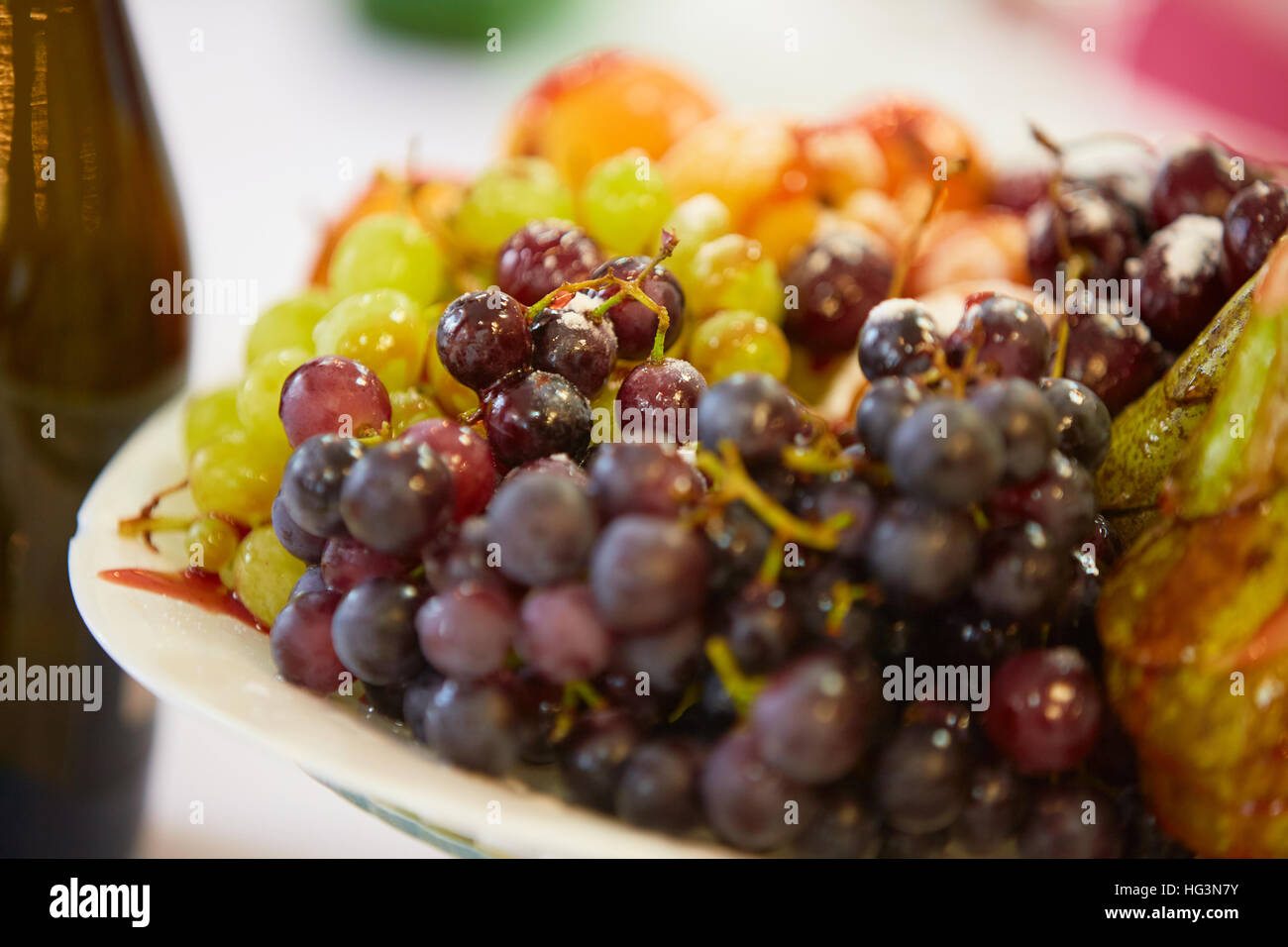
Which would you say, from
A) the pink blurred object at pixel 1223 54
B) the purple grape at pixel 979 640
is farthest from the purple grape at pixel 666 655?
the pink blurred object at pixel 1223 54

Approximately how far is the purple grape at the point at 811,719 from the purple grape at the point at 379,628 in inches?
5.6

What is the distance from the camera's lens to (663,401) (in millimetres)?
478

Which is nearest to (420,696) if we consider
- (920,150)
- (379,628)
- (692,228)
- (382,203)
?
(379,628)

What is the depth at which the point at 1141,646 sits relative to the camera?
0.42 metres

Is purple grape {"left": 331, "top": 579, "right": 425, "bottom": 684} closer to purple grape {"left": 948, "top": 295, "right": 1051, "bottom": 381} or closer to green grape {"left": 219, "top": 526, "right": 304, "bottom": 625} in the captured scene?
green grape {"left": 219, "top": 526, "right": 304, "bottom": 625}

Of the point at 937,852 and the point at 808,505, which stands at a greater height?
the point at 808,505

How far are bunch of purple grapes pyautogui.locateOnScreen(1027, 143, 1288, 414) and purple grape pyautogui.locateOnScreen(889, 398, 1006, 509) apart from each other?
0.23 metres

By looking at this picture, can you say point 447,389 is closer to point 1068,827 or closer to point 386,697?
point 386,697

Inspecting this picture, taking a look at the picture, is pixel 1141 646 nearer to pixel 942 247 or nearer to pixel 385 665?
pixel 385 665

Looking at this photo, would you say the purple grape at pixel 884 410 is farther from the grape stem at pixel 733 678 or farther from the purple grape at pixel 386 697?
the purple grape at pixel 386 697

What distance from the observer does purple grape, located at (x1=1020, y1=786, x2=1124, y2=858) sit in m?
0.41

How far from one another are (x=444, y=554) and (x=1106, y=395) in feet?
1.21

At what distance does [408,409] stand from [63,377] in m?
0.40
